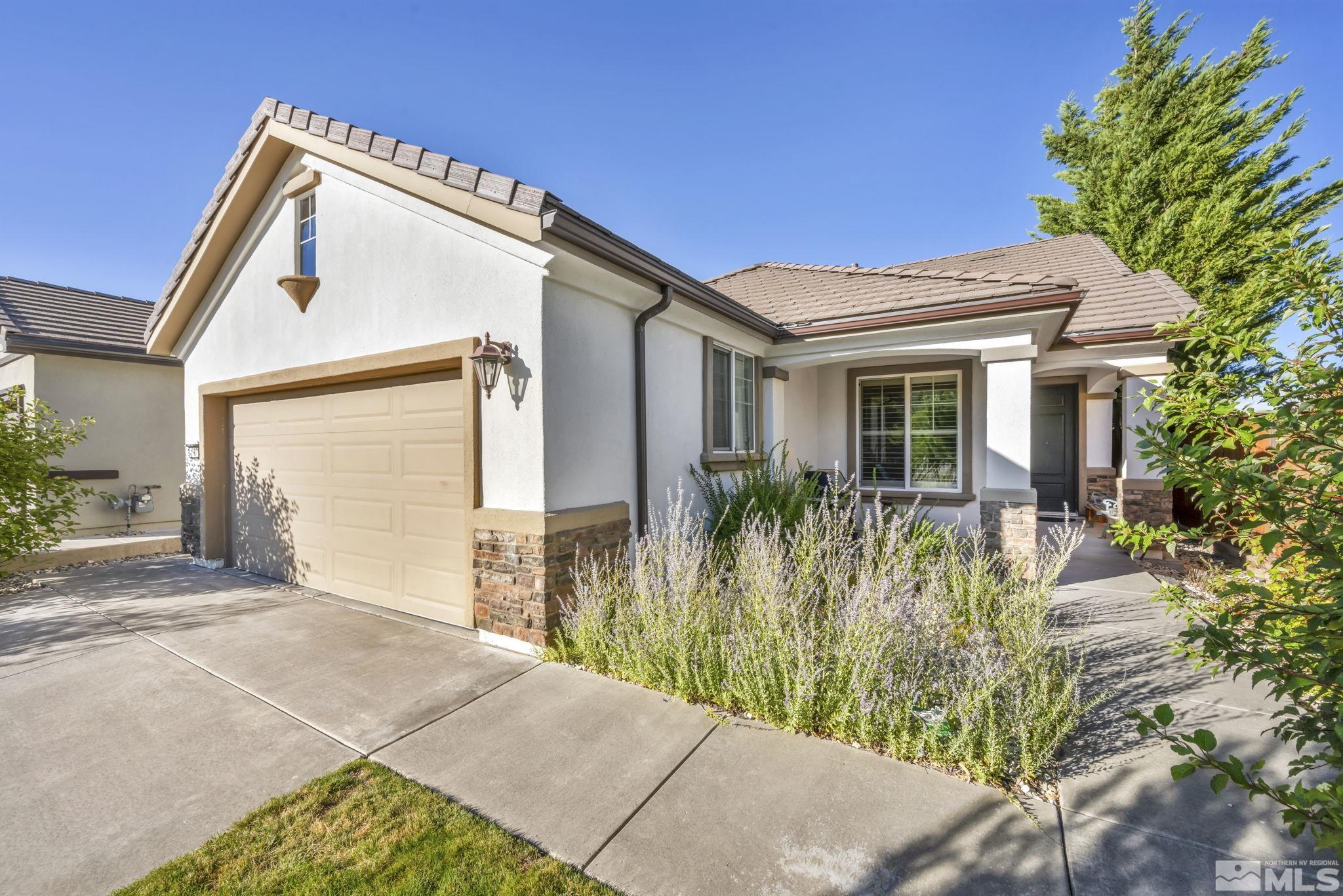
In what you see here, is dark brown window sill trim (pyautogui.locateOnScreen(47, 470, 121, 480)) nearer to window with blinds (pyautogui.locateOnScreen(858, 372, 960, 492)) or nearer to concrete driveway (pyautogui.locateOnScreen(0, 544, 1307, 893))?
concrete driveway (pyautogui.locateOnScreen(0, 544, 1307, 893))

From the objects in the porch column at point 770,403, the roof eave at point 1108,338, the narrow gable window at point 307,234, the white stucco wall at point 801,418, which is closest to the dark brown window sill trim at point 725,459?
the porch column at point 770,403

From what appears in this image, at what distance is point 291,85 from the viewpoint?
21.2ft

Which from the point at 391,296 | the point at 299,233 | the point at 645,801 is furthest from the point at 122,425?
the point at 645,801

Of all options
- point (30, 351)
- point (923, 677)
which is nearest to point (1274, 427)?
point (923, 677)

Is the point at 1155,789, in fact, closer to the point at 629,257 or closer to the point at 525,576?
the point at 525,576

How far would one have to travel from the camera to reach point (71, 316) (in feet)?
34.3

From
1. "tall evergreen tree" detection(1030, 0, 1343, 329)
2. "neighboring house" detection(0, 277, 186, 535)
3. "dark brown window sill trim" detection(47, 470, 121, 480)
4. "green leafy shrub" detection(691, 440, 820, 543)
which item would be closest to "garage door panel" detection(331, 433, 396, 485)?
"green leafy shrub" detection(691, 440, 820, 543)

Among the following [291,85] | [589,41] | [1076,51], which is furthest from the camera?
[1076,51]

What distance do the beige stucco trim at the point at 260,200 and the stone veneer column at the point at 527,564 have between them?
2.28m

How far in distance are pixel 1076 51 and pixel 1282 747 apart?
17.3 metres

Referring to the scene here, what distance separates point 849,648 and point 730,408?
4.36 meters

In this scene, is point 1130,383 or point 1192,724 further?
point 1130,383

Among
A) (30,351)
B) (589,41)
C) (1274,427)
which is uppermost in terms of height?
(589,41)

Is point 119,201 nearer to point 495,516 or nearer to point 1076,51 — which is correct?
point 495,516
